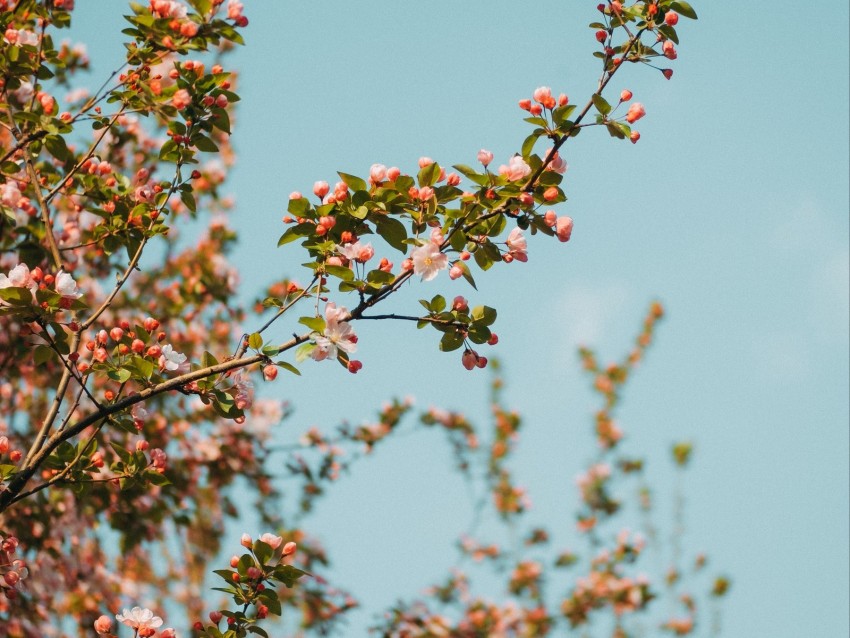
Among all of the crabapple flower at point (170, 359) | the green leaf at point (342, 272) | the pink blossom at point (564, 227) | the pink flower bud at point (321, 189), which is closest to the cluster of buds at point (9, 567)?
the crabapple flower at point (170, 359)

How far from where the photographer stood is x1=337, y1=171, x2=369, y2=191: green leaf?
1.96 meters

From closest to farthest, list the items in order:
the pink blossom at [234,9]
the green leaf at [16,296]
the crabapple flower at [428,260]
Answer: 1. the green leaf at [16,296]
2. the crabapple flower at [428,260]
3. the pink blossom at [234,9]

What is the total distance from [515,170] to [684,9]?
2.18ft

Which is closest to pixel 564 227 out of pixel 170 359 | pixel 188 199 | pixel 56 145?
pixel 170 359

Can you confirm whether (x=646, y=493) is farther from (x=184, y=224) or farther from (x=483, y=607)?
(x=184, y=224)

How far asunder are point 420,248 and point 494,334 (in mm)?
303

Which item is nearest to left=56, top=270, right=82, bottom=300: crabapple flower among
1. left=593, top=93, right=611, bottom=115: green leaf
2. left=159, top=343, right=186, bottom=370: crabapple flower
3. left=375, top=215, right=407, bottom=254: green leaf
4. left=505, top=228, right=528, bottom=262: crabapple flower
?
left=159, top=343, right=186, bottom=370: crabapple flower

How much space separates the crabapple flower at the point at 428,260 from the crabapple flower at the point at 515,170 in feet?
0.86

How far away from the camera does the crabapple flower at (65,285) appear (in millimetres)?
1846

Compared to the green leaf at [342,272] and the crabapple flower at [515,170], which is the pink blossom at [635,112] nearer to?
the crabapple flower at [515,170]

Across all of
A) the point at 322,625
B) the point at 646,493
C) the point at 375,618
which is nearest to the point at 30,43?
the point at 375,618

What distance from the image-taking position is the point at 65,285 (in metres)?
1.86

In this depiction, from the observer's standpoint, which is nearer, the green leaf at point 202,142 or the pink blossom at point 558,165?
the pink blossom at point 558,165

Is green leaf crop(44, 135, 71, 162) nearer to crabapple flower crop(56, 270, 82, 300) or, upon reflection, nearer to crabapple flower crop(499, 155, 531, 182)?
crabapple flower crop(56, 270, 82, 300)
